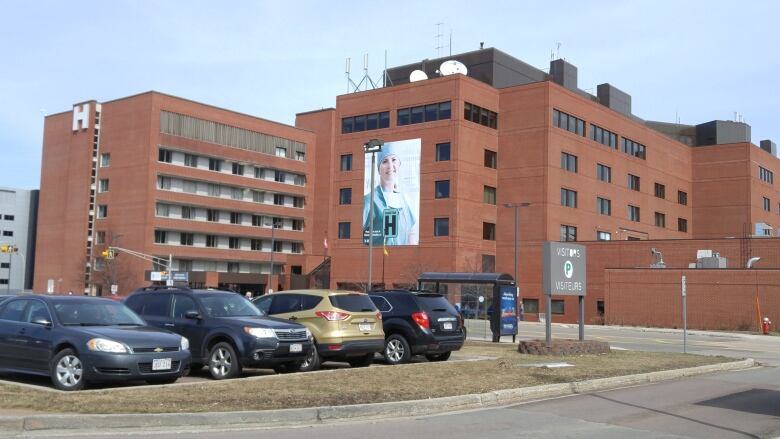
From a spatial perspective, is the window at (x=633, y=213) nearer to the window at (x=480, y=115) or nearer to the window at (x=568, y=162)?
the window at (x=568, y=162)

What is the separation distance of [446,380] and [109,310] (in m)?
6.03

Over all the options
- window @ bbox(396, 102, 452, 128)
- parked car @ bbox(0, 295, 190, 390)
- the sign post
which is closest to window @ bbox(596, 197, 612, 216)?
window @ bbox(396, 102, 452, 128)

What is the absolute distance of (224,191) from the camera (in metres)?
87.8

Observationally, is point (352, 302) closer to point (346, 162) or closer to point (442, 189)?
point (442, 189)

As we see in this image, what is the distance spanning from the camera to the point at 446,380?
1371 cm

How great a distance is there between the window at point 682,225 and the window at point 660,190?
533 centimetres

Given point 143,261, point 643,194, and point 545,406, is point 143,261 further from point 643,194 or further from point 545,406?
point 545,406

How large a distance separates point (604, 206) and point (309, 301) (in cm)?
6257

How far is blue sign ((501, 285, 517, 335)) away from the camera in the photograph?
27.1 meters

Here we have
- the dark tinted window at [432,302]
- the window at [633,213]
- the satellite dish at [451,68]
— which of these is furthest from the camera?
the window at [633,213]

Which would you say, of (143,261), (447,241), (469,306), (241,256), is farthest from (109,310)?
(241,256)

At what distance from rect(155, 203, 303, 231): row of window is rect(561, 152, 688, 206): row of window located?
3841 cm

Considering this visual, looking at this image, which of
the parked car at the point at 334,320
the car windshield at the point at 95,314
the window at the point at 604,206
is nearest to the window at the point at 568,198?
the window at the point at 604,206

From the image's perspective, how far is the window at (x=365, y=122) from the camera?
70.6 meters
